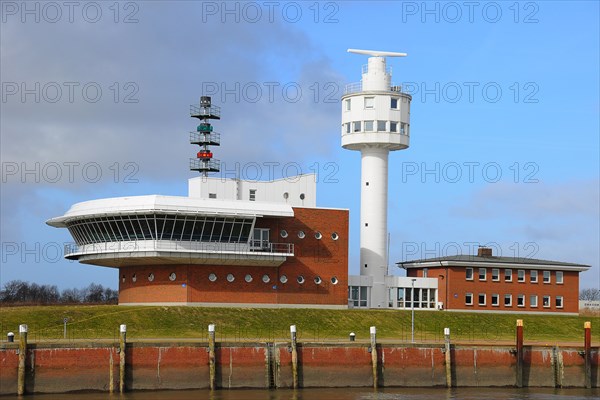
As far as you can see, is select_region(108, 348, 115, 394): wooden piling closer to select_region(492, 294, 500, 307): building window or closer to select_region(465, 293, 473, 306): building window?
select_region(465, 293, 473, 306): building window

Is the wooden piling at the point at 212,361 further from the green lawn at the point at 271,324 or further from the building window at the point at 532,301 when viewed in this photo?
the building window at the point at 532,301

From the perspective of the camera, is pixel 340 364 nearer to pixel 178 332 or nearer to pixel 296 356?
pixel 296 356

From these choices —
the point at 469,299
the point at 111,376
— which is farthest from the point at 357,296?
the point at 111,376

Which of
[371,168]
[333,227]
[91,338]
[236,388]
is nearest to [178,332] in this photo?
[91,338]

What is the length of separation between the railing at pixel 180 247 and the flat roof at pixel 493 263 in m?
14.8

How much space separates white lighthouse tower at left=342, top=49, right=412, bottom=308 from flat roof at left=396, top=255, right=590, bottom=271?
5.07m

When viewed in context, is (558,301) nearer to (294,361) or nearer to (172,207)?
(172,207)

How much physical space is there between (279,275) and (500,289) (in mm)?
19166

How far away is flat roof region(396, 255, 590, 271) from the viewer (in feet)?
277

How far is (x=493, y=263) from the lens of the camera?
279 ft

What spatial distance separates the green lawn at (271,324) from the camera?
6444 centimetres

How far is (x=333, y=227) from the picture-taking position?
78250 mm

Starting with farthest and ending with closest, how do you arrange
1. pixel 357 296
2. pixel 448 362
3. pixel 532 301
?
1. pixel 532 301
2. pixel 357 296
3. pixel 448 362

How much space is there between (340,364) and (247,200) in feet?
74.5
